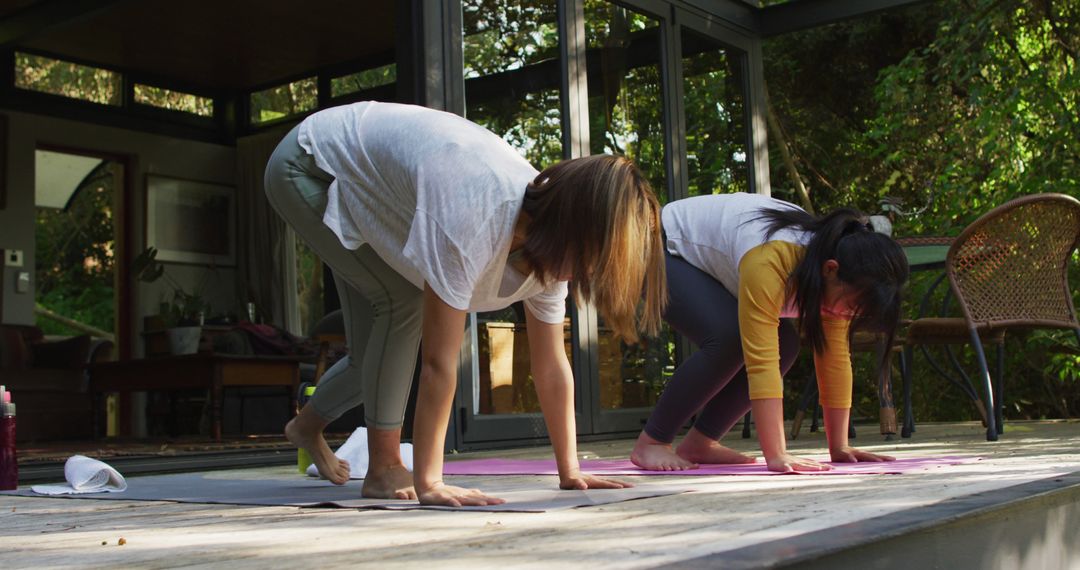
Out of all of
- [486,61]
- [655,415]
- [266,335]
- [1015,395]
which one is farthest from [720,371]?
[1015,395]

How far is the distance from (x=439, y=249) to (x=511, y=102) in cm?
304

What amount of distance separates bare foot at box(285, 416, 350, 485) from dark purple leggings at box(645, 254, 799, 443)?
0.85 metres

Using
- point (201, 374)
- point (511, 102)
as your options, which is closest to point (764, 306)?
point (511, 102)

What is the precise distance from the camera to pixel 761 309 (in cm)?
273

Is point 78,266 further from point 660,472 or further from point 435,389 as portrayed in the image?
point 435,389

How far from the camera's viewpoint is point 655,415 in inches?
122

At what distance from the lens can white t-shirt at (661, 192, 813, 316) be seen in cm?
290

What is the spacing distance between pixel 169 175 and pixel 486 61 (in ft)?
18.6

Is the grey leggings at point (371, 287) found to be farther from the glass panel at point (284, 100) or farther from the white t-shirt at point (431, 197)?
the glass panel at point (284, 100)

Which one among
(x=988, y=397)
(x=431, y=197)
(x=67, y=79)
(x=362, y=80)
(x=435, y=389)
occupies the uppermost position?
(x=67, y=79)

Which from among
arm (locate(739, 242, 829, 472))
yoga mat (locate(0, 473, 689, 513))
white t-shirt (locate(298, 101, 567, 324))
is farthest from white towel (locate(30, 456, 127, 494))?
arm (locate(739, 242, 829, 472))

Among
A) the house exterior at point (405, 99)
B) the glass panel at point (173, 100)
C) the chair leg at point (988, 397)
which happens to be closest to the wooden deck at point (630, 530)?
the house exterior at point (405, 99)

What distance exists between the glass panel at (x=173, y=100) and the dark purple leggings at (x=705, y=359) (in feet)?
24.7

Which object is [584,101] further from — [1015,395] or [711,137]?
[1015,395]
